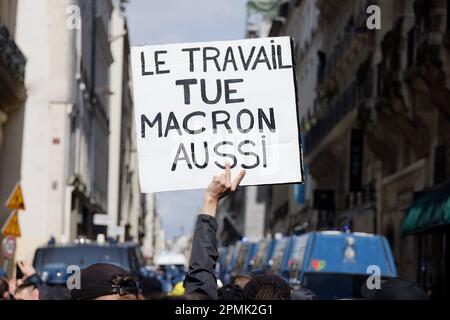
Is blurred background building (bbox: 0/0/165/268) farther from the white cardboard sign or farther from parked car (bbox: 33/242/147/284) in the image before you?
the white cardboard sign

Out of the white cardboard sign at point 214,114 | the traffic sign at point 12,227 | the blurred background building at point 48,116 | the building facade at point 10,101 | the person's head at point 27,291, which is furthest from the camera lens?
the blurred background building at point 48,116

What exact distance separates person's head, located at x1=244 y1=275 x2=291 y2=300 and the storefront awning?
665 inches

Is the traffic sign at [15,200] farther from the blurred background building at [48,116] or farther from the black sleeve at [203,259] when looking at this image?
the black sleeve at [203,259]

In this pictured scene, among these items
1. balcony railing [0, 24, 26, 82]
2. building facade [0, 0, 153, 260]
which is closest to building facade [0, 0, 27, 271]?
balcony railing [0, 24, 26, 82]

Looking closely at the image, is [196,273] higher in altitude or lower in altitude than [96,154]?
lower

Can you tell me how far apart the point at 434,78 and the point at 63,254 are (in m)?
10.7

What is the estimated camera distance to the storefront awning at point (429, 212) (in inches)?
944

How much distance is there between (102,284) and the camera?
4875 mm

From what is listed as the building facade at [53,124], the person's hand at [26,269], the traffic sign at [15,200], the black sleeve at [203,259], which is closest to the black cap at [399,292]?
the black sleeve at [203,259]

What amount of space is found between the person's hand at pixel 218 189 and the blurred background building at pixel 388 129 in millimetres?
16056

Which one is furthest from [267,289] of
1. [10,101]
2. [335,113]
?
[335,113]
